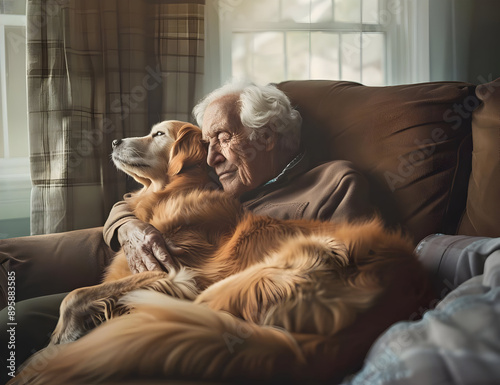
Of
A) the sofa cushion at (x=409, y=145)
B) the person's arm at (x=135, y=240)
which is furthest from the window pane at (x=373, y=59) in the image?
the person's arm at (x=135, y=240)

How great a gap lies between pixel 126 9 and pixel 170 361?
105 centimetres

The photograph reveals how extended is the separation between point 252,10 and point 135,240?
40.8 inches

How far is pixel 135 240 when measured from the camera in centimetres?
101

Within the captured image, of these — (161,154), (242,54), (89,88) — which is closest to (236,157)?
(161,154)

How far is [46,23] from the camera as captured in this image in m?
1.32

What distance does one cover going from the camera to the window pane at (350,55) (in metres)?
1.76

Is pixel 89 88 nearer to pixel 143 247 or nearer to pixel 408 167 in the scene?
pixel 143 247

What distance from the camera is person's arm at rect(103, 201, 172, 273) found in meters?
0.96

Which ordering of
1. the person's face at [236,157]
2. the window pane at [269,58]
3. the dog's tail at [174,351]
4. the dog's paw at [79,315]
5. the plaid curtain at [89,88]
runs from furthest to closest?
the window pane at [269,58]
the plaid curtain at [89,88]
the person's face at [236,157]
the dog's paw at [79,315]
the dog's tail at [174,351]

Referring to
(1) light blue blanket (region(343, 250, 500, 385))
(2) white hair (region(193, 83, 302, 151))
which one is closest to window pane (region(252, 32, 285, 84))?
(2) white hair (region(193, 83, 302, 151))

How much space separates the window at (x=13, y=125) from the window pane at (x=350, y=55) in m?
1.13

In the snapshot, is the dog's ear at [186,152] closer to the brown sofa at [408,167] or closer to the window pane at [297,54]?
the brown sofa at [408,167]

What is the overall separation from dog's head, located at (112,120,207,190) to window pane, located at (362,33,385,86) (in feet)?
3.11

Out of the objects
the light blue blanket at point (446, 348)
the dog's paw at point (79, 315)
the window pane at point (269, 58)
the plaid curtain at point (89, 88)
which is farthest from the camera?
the window pane at point (269, 58)
